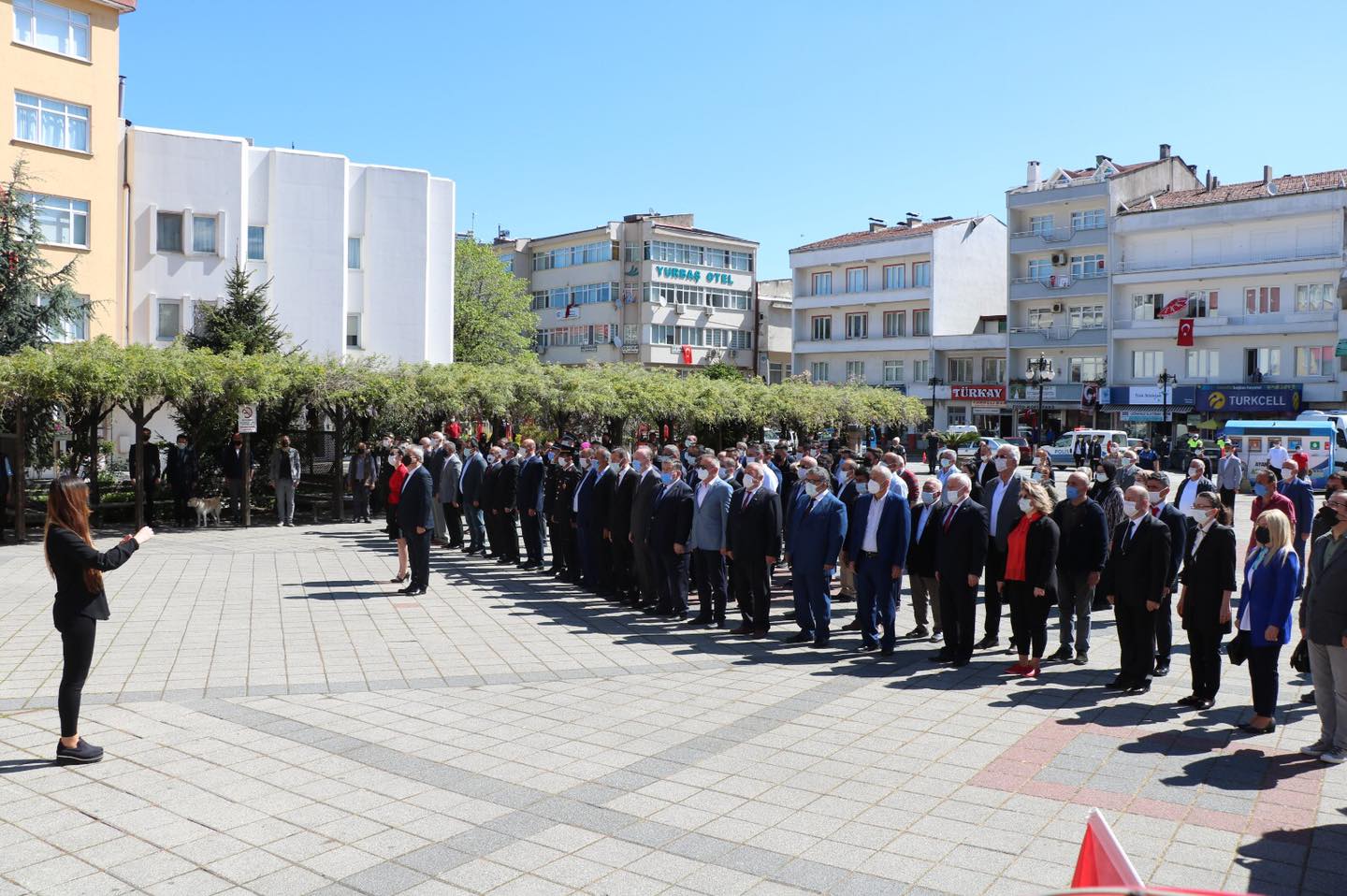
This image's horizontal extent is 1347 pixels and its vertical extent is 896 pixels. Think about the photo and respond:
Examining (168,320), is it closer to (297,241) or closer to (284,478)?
(297,241)

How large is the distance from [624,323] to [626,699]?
6628 centimetres

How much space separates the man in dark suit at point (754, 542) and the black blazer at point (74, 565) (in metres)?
6.22

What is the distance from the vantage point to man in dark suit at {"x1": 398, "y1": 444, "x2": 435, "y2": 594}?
13758mm

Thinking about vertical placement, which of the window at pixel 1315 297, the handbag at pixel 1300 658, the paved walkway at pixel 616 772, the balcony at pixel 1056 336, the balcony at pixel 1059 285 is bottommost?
the paved walkway at pixel 616 772

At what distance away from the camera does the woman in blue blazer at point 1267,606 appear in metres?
7.62

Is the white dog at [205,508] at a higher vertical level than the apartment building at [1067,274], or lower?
lower

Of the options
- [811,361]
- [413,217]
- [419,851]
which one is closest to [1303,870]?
[419,851]

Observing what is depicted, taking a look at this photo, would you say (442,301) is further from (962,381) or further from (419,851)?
(419,851)

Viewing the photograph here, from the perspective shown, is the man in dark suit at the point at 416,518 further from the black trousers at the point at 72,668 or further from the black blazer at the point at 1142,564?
the black blazer at the point at 1142,564

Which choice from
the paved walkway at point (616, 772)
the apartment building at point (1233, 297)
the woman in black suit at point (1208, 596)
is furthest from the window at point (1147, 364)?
the woman in black suit at point (1208, 596)

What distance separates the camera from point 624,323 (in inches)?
2921

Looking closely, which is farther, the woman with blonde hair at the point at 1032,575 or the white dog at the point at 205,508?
the white dog at the point at 205,508

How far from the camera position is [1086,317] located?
60062 mm

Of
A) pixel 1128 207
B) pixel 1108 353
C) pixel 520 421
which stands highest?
pixel 1128 207
